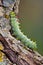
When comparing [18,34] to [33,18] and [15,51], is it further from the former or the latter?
[33,18]

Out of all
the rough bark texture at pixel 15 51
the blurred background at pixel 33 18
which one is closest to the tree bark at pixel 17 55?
the rough bark texture at pixel 15 51

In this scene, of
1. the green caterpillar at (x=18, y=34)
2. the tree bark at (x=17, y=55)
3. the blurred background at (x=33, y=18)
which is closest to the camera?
the tree bark at (x=17, y=55)

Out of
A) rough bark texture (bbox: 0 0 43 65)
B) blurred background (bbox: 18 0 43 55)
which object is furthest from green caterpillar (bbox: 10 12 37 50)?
blurred background (bbox: 18 0 43 55)

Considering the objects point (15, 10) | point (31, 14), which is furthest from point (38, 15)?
point (15, 10)

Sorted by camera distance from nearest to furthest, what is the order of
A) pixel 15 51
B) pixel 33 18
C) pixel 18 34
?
pixel 15 51
pixel 18 34
pixel 33 18

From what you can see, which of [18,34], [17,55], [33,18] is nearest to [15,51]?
[17,55]

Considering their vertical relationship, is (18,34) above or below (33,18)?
below

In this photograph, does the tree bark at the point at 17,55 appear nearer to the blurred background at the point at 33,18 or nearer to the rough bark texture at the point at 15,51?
the rough bark texture at the point at 15,51

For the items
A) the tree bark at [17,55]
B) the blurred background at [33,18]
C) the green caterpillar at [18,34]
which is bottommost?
the tree bark at [17,55]

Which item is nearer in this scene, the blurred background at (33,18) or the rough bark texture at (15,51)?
the rough bark texture at (15,51)

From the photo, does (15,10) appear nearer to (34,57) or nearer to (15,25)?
(15,25)
